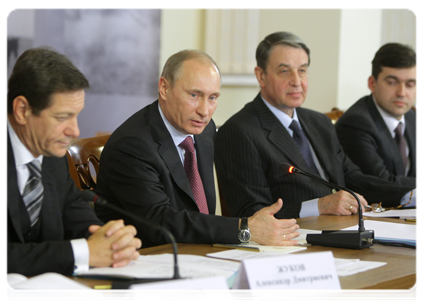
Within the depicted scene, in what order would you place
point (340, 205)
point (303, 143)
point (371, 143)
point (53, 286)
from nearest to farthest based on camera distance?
point (53, 286)
point (340, 205)
point (303, 143)
point (371, 143)

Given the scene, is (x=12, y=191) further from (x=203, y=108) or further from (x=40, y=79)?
(x=203, y=108)

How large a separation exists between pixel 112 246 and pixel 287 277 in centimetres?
50

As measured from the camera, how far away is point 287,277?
4.29ft

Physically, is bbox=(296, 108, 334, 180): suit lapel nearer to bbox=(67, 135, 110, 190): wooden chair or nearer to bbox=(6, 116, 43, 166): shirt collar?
bbox=(67, 135, 110, 190): wooden chair

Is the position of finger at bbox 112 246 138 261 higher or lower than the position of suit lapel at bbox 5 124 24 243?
lower

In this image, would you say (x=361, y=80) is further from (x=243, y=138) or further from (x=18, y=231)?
(x=18, y=231)

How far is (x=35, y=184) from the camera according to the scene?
170cm

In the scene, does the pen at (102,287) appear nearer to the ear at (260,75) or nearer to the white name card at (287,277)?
the white name card at (287,277)

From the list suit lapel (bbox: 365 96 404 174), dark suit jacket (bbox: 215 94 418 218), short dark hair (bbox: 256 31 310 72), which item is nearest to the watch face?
dark suit jacket (bbox: 215 94 418 218)

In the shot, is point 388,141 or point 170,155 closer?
point 170,155

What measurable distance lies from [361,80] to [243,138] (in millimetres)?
2324

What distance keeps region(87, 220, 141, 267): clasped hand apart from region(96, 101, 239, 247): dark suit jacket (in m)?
0.37

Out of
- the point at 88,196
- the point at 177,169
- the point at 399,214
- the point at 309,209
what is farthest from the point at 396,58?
the point at 88,196

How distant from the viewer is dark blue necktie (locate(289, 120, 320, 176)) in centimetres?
301
